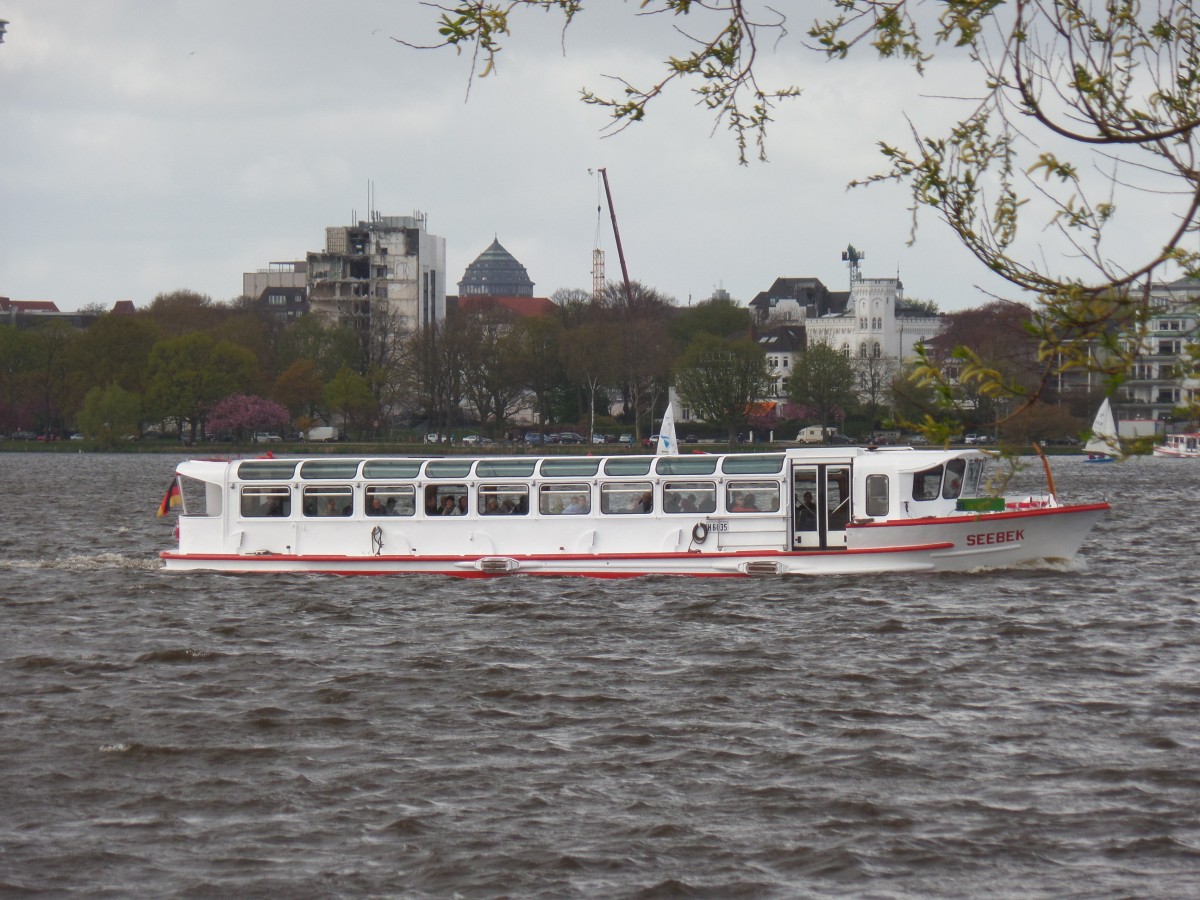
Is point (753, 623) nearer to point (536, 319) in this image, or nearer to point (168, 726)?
point (168, 726)

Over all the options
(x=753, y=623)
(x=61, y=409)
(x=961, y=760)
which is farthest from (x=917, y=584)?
(x=61, y=409)

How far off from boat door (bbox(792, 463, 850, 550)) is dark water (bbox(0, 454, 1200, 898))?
1.18 meters

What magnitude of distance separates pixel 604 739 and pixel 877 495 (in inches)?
669

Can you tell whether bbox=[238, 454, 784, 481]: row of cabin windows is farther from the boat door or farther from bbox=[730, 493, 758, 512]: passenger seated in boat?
the boat door

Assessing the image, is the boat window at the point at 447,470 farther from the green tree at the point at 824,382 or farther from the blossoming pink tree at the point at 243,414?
the green tree at the point at 824,382

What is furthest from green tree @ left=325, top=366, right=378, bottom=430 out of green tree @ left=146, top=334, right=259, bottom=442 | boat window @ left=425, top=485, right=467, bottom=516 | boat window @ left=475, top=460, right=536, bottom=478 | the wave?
boat window @ left=475, top=460, right=536, bottom=478

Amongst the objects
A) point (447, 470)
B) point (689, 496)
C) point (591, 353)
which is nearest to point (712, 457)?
point (689, 496)

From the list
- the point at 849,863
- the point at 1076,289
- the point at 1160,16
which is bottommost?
the point at 849,863

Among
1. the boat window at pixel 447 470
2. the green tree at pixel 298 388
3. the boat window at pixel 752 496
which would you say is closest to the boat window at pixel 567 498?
the boat window at pixel 447 470

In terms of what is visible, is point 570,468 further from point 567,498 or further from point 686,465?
point 686,465

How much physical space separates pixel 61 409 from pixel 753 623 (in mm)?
137924

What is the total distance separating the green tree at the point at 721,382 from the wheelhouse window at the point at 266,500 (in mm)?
112702

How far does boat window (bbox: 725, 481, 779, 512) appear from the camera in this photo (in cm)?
3694

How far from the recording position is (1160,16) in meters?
10.8
